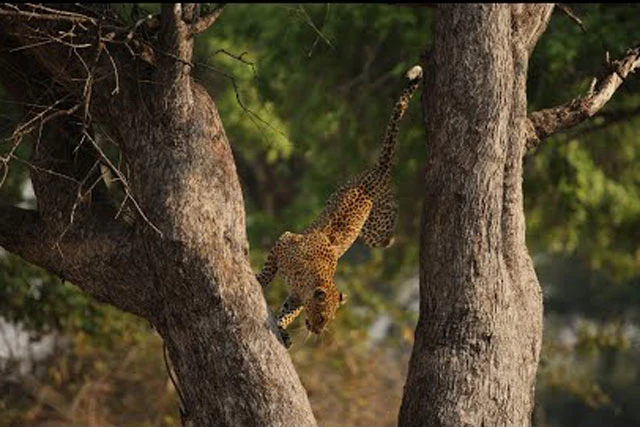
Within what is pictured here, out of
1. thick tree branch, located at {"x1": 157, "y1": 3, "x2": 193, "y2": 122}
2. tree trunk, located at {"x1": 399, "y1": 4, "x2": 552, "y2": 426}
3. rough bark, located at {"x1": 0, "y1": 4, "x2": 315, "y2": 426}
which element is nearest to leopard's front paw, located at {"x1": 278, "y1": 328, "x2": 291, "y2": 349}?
rough bark, located at {"x1": 0, "y1": 4, "x2": 315, "y2": 426}

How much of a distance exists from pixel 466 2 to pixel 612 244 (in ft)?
34.0

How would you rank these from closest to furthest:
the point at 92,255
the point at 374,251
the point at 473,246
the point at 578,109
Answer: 1. the point at 473,246
2. the point at 92,255
3. the point at 578,109
4. the point at 374,251

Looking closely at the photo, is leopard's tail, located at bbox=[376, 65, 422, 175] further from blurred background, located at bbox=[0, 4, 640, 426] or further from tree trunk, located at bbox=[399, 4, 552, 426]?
blurred background, located at bbox=[0, 4, 640, 426]

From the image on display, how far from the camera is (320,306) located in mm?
8289

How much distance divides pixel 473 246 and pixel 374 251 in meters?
10.2

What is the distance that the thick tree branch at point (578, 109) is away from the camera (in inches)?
312

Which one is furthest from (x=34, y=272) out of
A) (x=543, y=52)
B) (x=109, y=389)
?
(x=543, y=52)

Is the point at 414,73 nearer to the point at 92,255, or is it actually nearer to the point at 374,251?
the point at 92,255

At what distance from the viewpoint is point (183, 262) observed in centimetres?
724

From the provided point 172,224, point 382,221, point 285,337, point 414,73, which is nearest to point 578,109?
point 414,73

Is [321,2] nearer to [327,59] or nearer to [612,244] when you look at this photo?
[327,59]

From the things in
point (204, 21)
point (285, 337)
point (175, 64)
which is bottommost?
point (285, 337)

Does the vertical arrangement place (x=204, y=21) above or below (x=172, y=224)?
above

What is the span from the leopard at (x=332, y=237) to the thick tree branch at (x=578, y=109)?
77 cm
